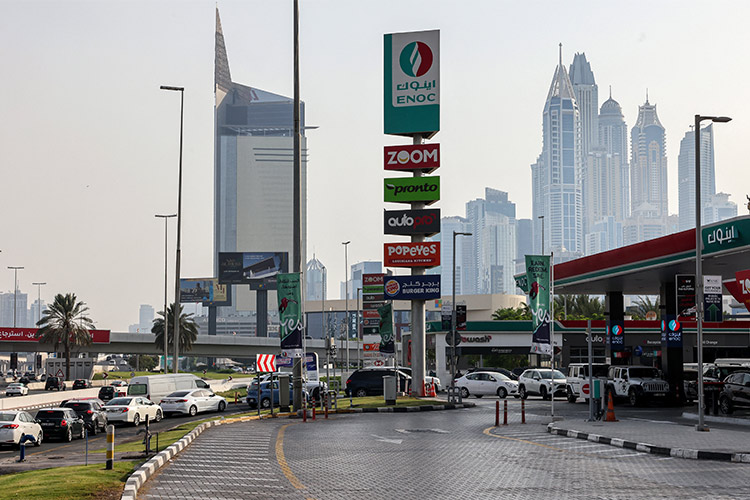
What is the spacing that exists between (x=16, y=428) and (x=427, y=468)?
1591 cm

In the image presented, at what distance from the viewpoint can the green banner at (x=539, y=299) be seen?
102ft

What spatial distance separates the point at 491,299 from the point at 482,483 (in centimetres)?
12516

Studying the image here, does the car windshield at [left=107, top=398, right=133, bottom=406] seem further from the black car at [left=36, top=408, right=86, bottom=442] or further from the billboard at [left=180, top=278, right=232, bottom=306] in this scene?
the billboard at [left=180, top=278, right=232, bottom=306]

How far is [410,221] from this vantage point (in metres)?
48.0

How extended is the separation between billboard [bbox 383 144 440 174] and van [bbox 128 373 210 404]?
15.3 meters

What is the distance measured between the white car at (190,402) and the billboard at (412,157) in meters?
14.9

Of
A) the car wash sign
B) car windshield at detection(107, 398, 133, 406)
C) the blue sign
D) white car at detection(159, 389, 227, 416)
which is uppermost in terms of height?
the car wash sign

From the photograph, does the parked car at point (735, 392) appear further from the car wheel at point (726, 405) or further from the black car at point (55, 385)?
the black car at point (55, 385)

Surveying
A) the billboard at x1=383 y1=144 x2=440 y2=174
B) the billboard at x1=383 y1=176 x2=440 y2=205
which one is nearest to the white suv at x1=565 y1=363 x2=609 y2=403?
the billboard at x1=383 y1=176 x2=440 y2=205

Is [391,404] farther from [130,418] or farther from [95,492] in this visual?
[95,492]

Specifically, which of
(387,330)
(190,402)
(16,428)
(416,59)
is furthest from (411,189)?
(16,428)

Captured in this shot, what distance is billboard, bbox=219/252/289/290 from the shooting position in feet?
532

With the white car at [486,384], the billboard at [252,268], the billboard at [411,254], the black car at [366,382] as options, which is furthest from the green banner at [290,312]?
the billboard at [252,268]

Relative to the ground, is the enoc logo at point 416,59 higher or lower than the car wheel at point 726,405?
higher
